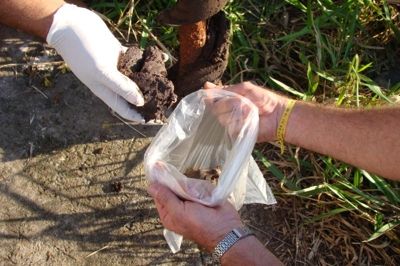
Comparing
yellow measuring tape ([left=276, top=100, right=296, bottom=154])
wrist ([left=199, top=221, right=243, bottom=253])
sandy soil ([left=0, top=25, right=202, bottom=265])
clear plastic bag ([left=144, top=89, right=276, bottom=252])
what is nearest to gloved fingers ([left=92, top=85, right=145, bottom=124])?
sandy soil ([left=0, top=25, right=202, bottom=265])

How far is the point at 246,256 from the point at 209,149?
0.46m

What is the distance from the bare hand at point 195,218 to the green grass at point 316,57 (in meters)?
0.58

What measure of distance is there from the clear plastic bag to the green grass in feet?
1.17

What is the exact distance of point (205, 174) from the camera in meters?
1.88

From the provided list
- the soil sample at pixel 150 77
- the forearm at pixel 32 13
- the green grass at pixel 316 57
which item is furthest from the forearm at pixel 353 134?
the forearm at pixel 32 13

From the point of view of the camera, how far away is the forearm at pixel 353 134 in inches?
65.9

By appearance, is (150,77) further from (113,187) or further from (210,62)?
(113,187)

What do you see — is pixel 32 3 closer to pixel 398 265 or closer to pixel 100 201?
pixel 100 201

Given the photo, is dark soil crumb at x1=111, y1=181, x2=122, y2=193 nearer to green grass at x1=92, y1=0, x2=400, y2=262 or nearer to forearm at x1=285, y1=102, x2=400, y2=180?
green grass at x1=92, y1=0, x2=400, y2=262

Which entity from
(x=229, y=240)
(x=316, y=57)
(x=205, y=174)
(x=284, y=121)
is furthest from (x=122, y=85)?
(x=316, y=57)

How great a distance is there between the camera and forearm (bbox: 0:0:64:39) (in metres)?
1.93

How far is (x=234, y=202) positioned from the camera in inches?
68.1

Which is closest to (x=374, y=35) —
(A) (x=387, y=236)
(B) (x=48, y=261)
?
(A) (x=387, y=236)

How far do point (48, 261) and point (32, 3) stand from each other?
36.8 inches
